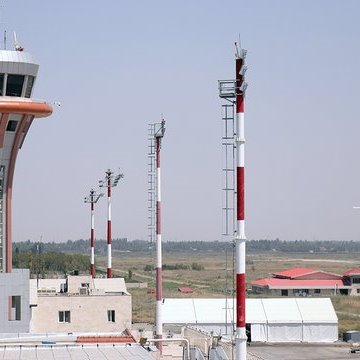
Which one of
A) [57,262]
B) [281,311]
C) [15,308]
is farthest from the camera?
[57,262]

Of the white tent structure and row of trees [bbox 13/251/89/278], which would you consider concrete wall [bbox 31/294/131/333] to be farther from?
row of trees [bbox 13/251/89/278]

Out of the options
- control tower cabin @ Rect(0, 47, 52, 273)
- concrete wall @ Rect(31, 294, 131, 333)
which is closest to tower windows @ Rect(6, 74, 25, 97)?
control tower cabin @ Rect(0, 47, 52, 273)

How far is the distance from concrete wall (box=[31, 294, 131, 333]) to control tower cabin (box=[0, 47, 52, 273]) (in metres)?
13.1

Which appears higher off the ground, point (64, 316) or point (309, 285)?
point (64, 316)

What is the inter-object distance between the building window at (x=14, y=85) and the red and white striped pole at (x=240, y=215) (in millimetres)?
27510

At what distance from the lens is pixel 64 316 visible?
76688 mm

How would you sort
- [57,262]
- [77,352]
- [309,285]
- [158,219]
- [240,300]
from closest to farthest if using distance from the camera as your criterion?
1. [240,300]
2. [77,352]
3. [158,219]
4. [309,285]
5. [57,262]

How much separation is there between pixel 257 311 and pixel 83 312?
2459 cm

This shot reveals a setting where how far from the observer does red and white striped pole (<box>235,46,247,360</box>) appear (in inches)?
1348

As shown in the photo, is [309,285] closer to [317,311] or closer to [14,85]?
[317,311]

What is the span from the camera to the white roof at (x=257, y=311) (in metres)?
93.0

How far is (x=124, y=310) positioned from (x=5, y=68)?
2461cm

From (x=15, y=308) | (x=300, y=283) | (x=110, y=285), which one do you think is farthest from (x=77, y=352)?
(x=300, y=283)

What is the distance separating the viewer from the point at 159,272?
6066cm
